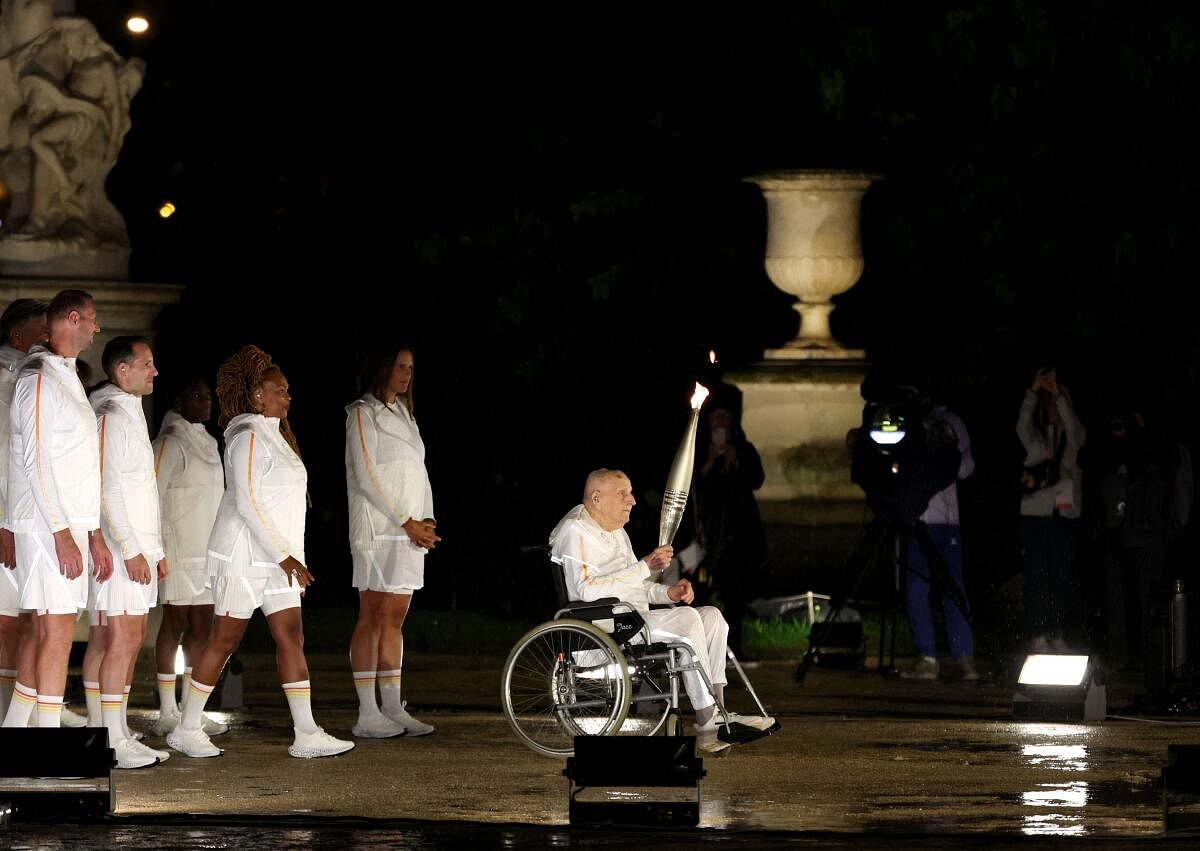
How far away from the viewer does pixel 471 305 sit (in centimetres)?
2748

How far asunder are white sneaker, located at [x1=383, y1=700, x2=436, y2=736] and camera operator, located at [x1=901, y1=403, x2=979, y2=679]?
13.8 ft

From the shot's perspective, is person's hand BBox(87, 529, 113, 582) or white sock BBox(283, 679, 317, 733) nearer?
person's hand BBox(87, 529, 113, 582)

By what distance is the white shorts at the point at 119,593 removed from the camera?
13.4 metres

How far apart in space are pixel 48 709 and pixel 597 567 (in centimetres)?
267

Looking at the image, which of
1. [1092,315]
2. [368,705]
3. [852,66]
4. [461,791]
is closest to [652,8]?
[852,66]

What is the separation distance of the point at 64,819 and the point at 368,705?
10.6 feet

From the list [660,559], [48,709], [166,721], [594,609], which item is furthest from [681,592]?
[48,709]

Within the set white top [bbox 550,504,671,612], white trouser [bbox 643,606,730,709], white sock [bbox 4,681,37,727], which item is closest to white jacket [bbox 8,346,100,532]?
white sock [bbox 4,681,37,727]

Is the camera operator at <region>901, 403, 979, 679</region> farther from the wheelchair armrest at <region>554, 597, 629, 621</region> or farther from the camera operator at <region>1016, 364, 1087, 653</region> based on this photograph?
the wheelchair armrest at <region>554, 597, 629, 621</region>

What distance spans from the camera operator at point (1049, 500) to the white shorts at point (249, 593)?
6.24m

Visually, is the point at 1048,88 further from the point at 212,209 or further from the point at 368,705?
the point at 368,705

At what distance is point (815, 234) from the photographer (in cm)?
2241

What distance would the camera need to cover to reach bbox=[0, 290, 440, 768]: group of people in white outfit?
12.8m

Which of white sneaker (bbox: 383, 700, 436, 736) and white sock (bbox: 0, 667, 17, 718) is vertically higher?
white sock (bbox: 0, 667, 17, 718)
